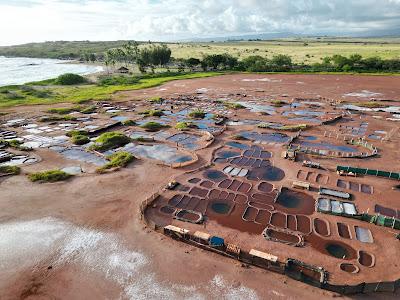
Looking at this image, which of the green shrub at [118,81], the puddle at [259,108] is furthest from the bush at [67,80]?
the puddle at [259,108]

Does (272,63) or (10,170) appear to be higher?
(10,170)

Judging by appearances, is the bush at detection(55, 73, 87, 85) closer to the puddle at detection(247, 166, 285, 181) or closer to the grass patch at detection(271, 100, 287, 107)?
the grass patch at detection(271, 100, 287, 107)

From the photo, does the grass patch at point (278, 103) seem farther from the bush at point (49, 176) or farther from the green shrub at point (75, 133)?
the bush at point (49, 176)

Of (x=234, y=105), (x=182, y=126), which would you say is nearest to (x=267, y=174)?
(x=182, y=126)

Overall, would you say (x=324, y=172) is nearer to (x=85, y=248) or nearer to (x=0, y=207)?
(x=85, y=248)

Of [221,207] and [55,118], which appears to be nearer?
[221,207]

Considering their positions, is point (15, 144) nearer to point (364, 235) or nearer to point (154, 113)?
point (154, 113)

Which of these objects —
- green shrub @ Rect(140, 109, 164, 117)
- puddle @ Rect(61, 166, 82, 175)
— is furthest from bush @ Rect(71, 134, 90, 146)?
green shrub @ Rect(140, 109, 164, 117)
